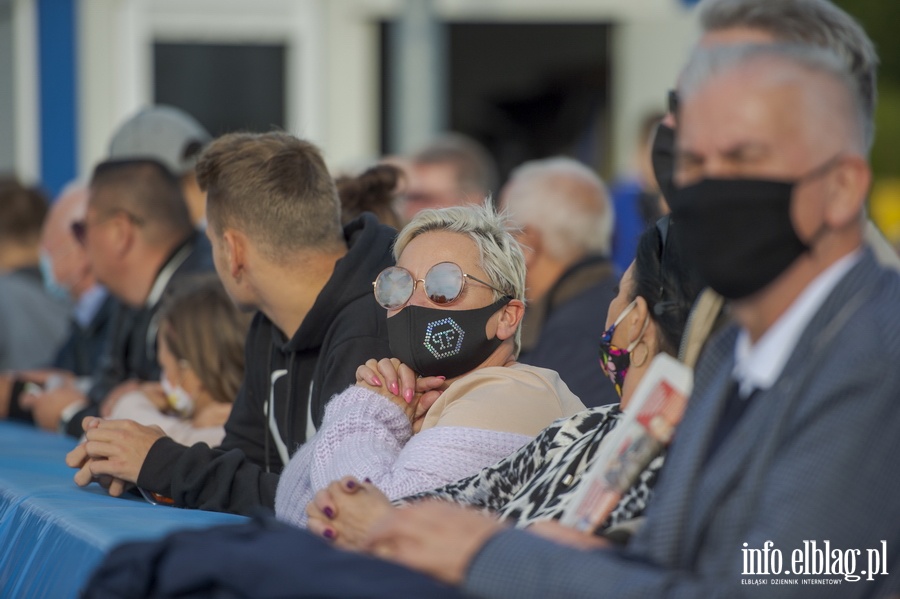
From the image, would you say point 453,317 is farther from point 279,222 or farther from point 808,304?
point 808,304

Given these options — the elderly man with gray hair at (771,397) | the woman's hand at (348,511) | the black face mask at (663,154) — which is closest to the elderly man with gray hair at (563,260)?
the black face mask at (663,154)

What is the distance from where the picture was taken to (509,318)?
141 inches

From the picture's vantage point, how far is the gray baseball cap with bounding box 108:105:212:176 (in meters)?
6.96

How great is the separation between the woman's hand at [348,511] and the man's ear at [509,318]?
0.79m

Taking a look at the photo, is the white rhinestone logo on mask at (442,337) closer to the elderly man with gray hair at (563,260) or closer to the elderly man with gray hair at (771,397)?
the elderly man with gray hair at (771,397)

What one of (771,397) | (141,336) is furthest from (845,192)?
(141,336)

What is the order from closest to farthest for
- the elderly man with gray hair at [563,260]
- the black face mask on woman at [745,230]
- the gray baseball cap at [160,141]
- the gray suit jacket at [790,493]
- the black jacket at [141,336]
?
the gray suit jacket at [790,493] → the black face mask on woman at [745,230] → the elderly man with gray hair at [563,260] → the black jacket at [141,336] → the gray baseball cap at [160,141]

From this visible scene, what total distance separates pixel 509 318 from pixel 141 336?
3.01 metres

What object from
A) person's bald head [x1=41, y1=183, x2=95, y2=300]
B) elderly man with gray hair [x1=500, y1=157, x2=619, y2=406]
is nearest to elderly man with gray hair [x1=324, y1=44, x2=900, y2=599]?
elderly man with gray hair [x1=500, y1=157, x2=619, y2=406]

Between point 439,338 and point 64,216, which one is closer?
point 439,338

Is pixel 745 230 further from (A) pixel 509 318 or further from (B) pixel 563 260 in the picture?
(B) pixel 563 260

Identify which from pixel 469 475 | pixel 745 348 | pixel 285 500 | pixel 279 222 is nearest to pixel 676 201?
pixel 745 348

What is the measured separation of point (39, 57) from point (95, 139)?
3.01 feet

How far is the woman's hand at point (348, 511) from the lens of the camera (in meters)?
2.78
